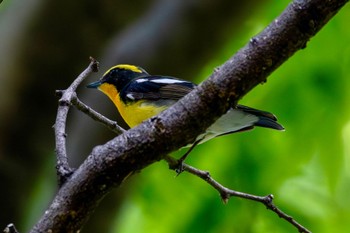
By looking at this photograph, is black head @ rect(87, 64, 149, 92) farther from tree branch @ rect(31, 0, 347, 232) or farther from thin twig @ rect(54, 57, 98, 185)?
tree branch @ rect(31, 0, 347, 232)

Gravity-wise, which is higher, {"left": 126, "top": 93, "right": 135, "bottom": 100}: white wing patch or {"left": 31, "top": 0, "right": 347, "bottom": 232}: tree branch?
{"left": 126, "top": 93, "right": 135, "bottom": 100}: white wing patch

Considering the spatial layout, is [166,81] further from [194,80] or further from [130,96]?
[194,80]

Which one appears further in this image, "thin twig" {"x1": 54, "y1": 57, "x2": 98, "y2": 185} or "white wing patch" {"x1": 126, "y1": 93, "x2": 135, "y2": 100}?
"white wing patch" {"x1": 126, "y1": 93, "x2": 135, "y2": 100}

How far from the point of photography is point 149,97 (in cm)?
242

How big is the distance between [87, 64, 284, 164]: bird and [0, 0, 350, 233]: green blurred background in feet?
0.28

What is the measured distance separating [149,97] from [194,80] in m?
0.35

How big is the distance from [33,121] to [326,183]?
113cm

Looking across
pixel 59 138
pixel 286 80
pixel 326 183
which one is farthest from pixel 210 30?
pixel 59 138

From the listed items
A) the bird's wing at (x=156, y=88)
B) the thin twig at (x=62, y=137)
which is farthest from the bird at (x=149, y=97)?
the thin twig at (x=62, y=137)

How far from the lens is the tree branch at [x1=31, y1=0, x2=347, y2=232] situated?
118cm

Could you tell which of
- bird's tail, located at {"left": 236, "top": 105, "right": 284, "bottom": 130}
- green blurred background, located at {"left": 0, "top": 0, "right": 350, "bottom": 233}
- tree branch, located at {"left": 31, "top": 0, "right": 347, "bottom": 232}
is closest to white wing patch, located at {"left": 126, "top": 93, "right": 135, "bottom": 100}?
green blurred background, located at {"left": 0, "top": 0, "right": 350, "bottom": 233}

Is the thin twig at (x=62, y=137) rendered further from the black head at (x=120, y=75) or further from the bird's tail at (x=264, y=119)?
the black head at (x=120, y=75)

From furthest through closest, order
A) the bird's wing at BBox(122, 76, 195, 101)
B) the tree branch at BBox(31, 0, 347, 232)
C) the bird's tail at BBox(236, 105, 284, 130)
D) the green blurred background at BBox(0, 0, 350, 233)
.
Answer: the green blurred background at BBox(0, 0, 350, 233) < the bird's wing at BBox(122, 76, 195, 101) < the bird's tail at BBox(236, 105, 284, 130) < the tree branch at BBox(31, 0, 347, 232)

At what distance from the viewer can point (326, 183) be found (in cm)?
249
